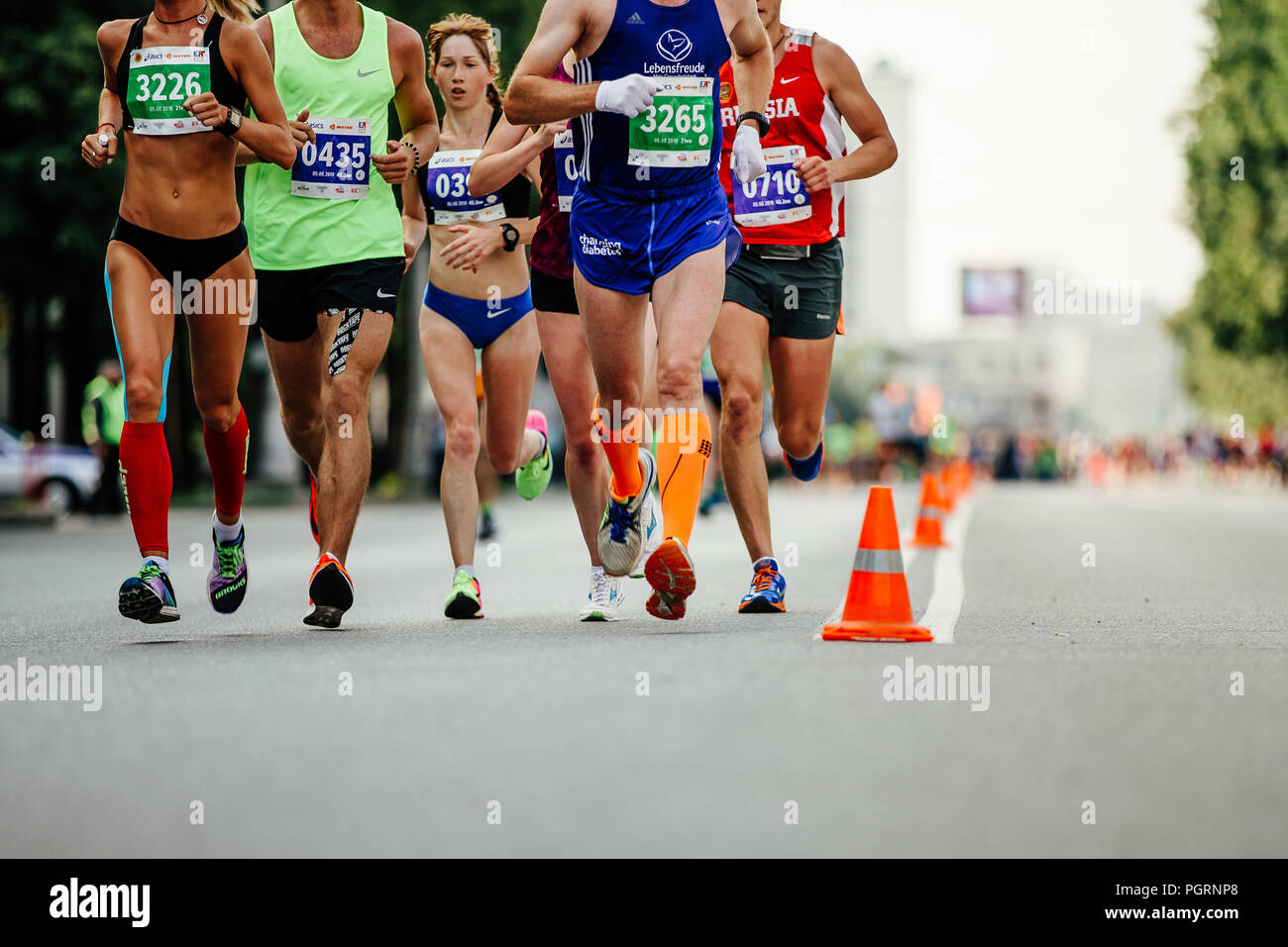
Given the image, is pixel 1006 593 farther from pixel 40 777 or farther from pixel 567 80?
pixel 40 777

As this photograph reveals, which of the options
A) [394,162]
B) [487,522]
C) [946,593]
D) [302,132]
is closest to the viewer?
[302,132]

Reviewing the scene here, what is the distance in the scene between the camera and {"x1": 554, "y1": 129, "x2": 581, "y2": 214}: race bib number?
24.2 ft

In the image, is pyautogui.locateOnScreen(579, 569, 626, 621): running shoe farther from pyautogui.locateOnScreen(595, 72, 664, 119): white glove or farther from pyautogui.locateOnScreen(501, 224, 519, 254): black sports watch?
pyautogui.locateOnScreen(595, 72, 664, 119): white glove

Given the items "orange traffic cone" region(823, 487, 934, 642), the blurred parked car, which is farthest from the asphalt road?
the blurred parked car

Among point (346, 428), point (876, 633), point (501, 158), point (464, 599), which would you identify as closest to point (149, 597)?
point (346, 428)

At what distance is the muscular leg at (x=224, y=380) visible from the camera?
7203mm

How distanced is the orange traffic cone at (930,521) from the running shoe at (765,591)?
6611 mm

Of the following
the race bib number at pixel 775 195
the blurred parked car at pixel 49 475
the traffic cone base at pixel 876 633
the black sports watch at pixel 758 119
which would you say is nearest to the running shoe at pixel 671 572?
the traffic cone base at pixel 876 633

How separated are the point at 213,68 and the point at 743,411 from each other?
2.54m

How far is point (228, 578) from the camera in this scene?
24.6 ft

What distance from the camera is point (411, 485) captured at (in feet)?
114

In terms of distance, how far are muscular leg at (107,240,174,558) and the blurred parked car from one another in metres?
19.4

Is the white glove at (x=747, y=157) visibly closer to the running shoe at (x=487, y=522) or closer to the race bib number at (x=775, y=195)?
the race bib number at (x=775, y=195)

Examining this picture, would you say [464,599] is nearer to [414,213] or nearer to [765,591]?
[765,591]
